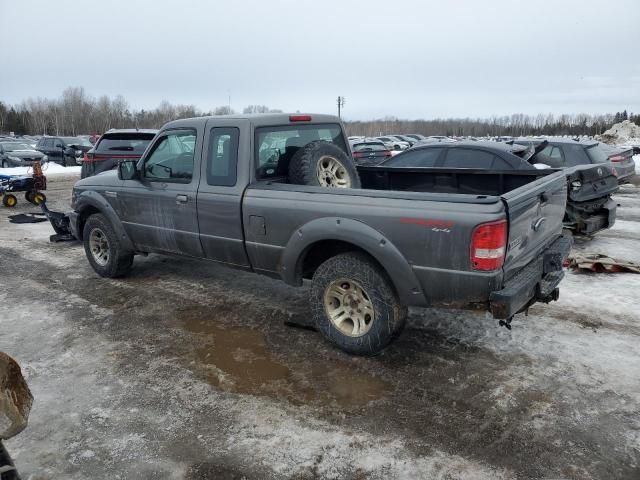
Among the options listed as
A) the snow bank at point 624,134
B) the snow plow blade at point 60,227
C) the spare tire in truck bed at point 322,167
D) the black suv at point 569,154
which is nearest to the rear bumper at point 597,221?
the black suv at point 569,154

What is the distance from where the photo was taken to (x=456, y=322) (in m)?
4.81

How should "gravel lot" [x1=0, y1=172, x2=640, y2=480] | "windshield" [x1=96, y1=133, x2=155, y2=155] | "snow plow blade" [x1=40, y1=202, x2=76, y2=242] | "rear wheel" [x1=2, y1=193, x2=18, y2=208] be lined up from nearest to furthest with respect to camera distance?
"gravel lot" [x1=0, y1=172, x2=640, y2=480] < "snow plow blade" [x1=40, y1=202, x2=76, y2=242] < "windshield" [x1=96, y1=133, x2=155, y2=155] < "rear wheel" [x1=2, y1=193, x2=18, y2=208]

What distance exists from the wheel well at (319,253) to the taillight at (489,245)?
88 centimetres

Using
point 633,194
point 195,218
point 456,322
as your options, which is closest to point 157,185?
point 195,218

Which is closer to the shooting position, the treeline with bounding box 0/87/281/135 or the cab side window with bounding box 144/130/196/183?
the cab side window with bounding box 144/130/196/183

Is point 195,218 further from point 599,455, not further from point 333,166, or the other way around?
point 599,455

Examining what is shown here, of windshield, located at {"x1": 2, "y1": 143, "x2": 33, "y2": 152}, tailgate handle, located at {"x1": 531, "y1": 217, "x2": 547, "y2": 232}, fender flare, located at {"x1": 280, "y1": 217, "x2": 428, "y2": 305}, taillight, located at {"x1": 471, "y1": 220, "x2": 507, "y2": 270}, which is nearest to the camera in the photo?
taillight, located at {"x1": 471, "y1": 220, "x2": 507, "y2": 270}

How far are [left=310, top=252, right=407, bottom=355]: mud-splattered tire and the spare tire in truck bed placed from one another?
3.18 ft

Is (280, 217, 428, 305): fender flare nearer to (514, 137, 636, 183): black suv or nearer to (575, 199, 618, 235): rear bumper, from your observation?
(575, 199, 618, 235): rear bumper

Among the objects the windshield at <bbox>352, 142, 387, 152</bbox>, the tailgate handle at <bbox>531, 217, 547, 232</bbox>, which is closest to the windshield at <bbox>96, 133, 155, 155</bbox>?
the windshield at <bbox>352, 142, 387, 152</bbox>

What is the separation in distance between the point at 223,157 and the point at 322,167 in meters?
0.98

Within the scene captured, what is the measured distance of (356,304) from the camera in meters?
4.18

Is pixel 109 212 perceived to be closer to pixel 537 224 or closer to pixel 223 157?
pixel 223 157

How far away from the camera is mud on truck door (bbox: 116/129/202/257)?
5105 millimetres
